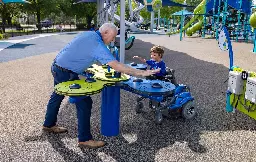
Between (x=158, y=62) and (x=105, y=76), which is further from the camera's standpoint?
(x=158, y=62)

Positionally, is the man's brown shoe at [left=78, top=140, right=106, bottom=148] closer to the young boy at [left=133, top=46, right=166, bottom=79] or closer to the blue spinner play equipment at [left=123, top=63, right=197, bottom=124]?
the blue spinner play equipment at [left=123, top=63, right=197, bottom=124]

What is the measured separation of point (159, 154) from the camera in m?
3.57

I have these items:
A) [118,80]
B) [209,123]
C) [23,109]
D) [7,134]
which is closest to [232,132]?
[209,123]

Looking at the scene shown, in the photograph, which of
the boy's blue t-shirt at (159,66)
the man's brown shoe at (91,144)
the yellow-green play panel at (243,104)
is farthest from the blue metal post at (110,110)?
the yellow-green play panel at (243,104)

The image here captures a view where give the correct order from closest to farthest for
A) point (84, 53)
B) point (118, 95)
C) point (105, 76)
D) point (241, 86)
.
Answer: point (84, 53), point (118, 95), point (105, 76), point (241, 86)

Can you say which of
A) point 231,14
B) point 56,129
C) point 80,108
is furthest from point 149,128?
point 231,14

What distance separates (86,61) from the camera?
138 inches

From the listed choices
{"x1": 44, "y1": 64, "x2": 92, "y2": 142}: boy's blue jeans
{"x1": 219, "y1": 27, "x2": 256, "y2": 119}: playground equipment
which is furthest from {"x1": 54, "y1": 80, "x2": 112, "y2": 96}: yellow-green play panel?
{"x1": 219, "y1": 27, "x2": 256, "y2": 119}: playground equipment

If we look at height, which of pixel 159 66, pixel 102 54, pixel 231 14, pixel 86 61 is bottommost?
pixel 159 66

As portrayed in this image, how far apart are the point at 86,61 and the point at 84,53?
0.12 m

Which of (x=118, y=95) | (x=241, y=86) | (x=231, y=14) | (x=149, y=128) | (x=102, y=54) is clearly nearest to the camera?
(x=102, y=54)

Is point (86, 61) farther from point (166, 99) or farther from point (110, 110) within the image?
point (166, 99)

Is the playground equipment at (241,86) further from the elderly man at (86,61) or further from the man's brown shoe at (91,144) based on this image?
the man's brown shoe at (91,144)

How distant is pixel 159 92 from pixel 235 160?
1.35 meters
